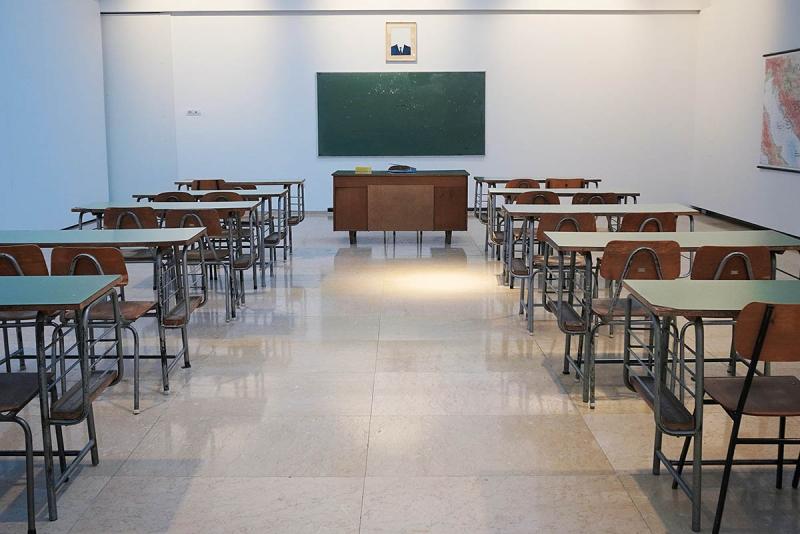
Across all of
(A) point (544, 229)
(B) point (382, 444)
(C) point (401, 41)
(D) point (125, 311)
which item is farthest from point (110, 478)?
(C) point (401, 41)

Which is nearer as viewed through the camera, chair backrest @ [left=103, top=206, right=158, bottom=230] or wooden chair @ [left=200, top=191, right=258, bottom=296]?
chair backrest @ [left=103, top=206, right=158, bottom=230]

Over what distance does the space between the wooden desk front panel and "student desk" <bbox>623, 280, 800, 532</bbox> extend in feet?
21.0

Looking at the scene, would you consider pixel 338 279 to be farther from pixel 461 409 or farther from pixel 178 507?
pixel 178 507

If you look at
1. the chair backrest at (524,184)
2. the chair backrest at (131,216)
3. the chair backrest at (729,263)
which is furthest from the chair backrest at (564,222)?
the chair backrest at (524,184)

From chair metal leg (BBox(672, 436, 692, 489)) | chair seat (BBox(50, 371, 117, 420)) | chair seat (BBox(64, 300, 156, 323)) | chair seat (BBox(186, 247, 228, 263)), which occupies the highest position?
chair seat (BBox(186, 247, 228, 263))

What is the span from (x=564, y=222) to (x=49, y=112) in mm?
7012

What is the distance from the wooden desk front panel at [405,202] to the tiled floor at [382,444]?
3792 mm

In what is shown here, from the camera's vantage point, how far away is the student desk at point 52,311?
2.86 metres

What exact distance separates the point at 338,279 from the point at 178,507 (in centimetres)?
459

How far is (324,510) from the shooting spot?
9.91ft

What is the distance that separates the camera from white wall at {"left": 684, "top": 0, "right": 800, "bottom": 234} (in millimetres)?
9727

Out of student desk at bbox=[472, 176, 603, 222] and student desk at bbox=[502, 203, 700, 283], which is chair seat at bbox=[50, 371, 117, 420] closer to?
student desk at bbox=[502, 203, 700, 283]

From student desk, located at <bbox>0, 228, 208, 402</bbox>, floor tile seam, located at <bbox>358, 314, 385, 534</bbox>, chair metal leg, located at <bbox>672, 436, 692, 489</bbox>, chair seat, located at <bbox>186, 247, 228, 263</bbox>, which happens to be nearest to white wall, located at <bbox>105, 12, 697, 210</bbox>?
chair seat, located at <bbox>186, 247, 228, 263</bbox>

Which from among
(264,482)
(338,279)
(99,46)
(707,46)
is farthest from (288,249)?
(707,46)
